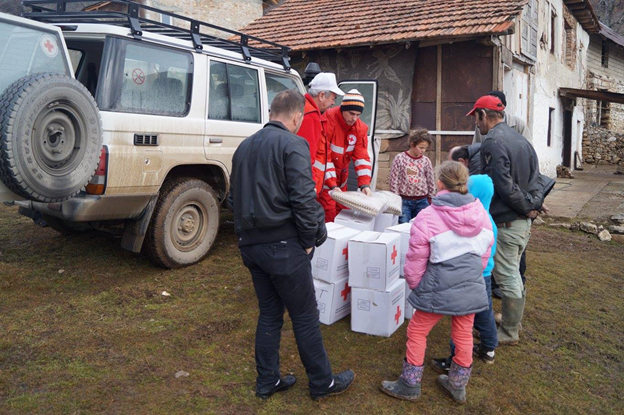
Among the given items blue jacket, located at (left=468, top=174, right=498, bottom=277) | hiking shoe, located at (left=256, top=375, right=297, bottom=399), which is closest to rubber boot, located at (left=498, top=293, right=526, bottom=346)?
blue jacket, located at (left=468, top=174, right=498, bottom=277)

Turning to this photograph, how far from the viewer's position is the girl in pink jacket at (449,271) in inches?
111

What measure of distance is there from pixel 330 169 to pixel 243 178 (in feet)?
6.69

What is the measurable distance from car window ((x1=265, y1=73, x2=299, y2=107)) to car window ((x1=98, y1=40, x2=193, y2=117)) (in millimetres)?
1232

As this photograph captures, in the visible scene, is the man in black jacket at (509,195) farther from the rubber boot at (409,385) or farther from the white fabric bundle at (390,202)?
the white fabric bundle at (390,202)

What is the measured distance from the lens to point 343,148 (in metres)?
4.84

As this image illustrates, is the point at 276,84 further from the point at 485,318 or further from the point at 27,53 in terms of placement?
the point at 485,318

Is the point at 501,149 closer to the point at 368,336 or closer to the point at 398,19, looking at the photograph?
the point at 368,336

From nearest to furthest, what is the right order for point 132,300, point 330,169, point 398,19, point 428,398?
point 428,398
point 132,300
point 330,169
point 398,19

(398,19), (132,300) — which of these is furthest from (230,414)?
(398,19)

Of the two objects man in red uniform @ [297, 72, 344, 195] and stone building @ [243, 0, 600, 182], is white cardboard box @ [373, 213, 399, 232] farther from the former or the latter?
stone building @ [243, 0, 600, 182]

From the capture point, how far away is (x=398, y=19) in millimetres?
9930

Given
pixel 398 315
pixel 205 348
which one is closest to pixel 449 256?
pixel 398 315

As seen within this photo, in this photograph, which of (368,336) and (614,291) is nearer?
(368,336)

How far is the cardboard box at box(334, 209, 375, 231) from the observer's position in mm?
4430
